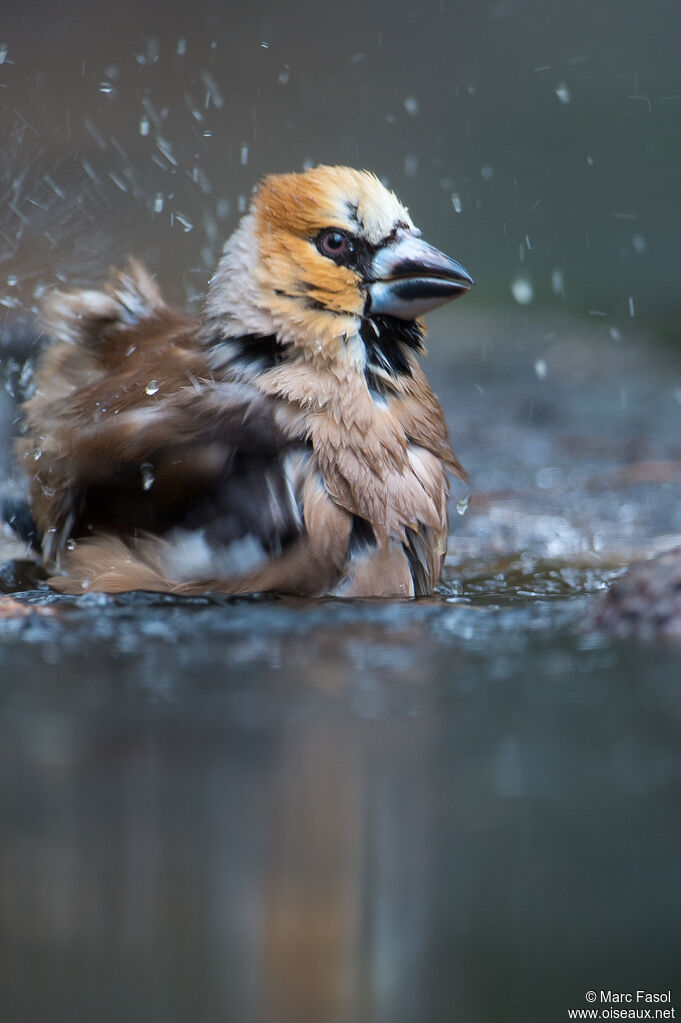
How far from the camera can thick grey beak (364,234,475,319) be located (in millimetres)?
2641

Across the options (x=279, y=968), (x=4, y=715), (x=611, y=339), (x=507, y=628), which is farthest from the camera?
(x=611, y=339)

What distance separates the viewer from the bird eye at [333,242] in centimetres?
268

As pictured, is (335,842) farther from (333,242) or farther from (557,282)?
(557,282)

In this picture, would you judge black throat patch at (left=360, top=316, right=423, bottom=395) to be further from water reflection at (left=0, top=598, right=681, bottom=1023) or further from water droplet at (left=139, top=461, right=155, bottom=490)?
water reflection at (left=0, top=598, right=681, bottom=1023)

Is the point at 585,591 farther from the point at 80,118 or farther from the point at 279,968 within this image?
the point at 80,118

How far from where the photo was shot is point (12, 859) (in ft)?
3.51

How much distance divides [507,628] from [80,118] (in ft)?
18.1

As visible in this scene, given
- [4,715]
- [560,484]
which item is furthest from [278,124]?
[4,715]

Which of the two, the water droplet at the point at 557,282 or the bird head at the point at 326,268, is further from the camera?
the water droplet at the point at 557,282

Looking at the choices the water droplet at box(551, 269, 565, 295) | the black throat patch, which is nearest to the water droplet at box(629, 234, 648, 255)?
the water droplet at box(551, 269, 565, 295)

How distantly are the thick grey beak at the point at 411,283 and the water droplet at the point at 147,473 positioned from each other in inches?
24.3

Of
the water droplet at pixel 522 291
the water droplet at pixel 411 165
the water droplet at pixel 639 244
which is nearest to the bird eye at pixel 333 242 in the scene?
the water droplet at pixel 522 291

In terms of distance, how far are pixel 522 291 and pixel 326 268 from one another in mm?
4302
